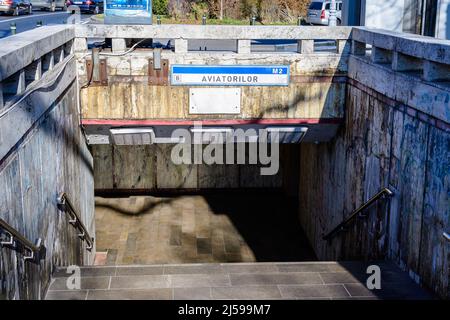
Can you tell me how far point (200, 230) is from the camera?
1417 cm

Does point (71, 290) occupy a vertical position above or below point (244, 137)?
below

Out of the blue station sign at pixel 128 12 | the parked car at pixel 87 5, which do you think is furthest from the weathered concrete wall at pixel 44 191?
the parked car at pixel 87 5

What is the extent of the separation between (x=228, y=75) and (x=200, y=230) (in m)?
4.66

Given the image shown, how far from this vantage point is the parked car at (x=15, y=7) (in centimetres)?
2973

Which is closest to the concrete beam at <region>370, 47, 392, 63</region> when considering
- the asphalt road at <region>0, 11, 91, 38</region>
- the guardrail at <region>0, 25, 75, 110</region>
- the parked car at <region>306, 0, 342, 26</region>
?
the guardrail at <region>0, 25, 75, 110</region>

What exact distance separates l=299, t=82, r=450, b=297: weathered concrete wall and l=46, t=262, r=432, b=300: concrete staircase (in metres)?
0.45

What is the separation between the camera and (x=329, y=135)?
37.7 ft

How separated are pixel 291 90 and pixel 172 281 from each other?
4.66 m

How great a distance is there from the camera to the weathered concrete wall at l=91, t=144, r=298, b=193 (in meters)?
16.1

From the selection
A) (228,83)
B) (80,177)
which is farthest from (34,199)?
(228,83)

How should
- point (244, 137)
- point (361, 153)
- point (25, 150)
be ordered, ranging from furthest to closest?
point (244, 137), point (361, 153), point (25, 150)

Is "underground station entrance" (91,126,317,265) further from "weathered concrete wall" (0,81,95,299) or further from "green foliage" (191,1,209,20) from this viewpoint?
"green foliage" (191,1,209,20)

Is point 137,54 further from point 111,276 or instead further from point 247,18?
point 247,18

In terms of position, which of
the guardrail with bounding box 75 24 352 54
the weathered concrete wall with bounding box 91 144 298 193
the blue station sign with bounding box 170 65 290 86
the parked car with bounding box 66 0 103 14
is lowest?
the weathered concrete wall with bounding box 91 144 298 193
